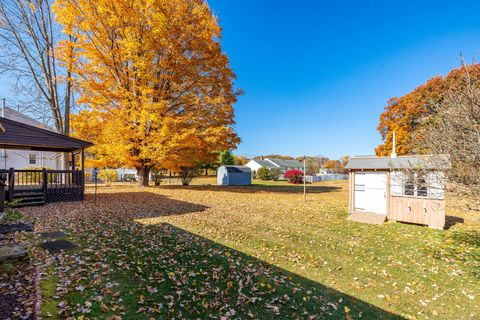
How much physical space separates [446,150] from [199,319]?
6.80 meters

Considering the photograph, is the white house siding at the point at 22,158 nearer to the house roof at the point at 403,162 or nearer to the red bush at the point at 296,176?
the red bush at the point at 296,176

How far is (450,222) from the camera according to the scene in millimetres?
10430

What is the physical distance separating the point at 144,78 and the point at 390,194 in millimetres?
15158

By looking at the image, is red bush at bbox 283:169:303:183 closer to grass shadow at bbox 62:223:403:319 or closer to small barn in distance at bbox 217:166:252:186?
small barn in distance at bbox 217:166:252:186

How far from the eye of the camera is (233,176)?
2844 cm

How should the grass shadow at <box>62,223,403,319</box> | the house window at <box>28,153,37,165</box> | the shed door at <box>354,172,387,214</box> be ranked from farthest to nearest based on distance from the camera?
the house window at <box>28,153,37,165</box> < the shed door at <box>354,172,387,214</box> < the grass shadow at <box>62,223,403,319</box>

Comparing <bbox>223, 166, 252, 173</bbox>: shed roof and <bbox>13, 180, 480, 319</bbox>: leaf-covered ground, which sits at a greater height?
<bbox>223, 166, 252, 173</bbox>: shed roof

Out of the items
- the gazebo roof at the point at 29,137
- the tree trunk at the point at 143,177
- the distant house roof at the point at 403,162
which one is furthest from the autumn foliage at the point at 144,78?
the distant house roof at the point at 403,162

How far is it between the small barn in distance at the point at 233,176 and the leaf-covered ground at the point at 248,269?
1911 cm

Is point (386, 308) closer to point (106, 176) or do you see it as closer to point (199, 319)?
point (199, 319)

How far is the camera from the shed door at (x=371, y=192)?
34.5 ft

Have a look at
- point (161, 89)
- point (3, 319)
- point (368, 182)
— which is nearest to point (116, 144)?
point (161, 89)

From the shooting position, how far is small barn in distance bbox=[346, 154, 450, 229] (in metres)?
9.20

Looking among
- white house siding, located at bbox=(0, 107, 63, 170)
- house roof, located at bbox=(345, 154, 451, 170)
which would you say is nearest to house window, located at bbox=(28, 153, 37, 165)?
white house siding, located at bbox=(0, 107, 63, 170)
